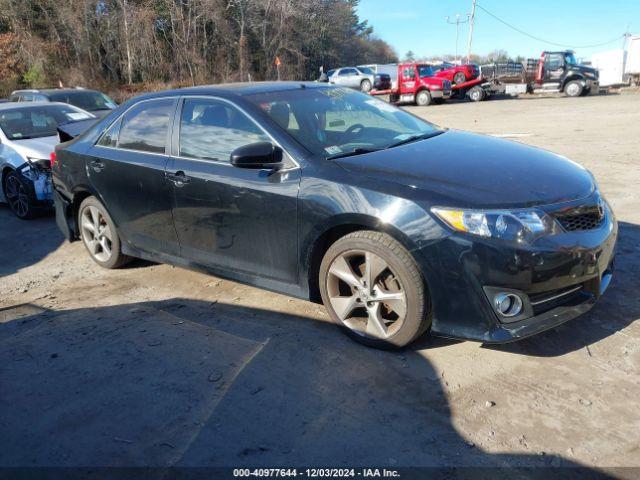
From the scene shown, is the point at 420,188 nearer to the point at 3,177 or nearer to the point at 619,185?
the point at 619,185

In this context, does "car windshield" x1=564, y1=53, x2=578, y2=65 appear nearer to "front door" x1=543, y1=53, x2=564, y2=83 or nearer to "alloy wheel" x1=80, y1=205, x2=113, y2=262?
"front door" x1=543, y1=53, x2=564, y2=83

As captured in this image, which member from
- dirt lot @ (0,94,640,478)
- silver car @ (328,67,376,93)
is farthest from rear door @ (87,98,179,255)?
silver car @ (328,67,376,93)

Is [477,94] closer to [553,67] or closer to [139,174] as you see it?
[553,67]

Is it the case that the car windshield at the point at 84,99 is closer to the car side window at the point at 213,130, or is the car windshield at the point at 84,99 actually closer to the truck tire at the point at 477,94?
the car side window at the point at 213,130

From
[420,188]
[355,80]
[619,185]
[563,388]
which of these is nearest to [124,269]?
[420,188]

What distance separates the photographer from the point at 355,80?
35281 mm

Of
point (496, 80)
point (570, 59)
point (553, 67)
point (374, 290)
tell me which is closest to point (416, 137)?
point (374, 290)

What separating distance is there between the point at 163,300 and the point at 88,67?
36.6m

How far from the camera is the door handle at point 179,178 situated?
13.5 ft

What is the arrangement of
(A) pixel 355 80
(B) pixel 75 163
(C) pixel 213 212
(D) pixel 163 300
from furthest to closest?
(A) pixel 355 80 → (B) pixel 75 163 → (D) pixel 163 300 → (C) pixel 213 212

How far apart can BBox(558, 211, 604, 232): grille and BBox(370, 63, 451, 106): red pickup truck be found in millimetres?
24823

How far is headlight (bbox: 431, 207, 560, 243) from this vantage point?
115 inches

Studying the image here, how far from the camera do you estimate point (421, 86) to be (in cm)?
2717

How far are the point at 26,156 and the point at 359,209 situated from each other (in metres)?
6.00
